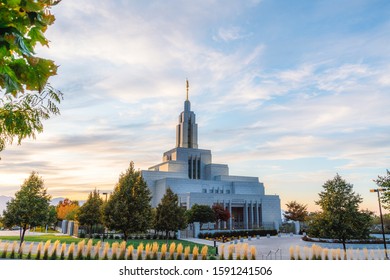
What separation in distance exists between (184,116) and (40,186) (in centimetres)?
5766

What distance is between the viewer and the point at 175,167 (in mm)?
65625

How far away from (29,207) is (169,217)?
12197 mm

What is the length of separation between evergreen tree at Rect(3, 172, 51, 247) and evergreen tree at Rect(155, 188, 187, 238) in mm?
10305

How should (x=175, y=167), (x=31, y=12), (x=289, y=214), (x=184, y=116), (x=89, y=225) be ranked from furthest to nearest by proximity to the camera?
(x=184, y=116)
(x=175, y=167)
(x=289, y=214)
(x=89, y=225)
(x=31, y=12)

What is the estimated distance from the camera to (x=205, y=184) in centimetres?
6262

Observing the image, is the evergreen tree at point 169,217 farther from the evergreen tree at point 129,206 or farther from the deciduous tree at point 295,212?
the deciduous tree at point 295,212

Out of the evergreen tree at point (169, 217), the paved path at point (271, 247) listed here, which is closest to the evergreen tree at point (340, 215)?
the paved path at point (271, 247)

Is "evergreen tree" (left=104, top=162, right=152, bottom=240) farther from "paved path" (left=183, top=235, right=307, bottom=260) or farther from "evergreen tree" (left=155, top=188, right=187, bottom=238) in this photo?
"evergreen tree" (left=155, top=188, right=187, bottom=238)

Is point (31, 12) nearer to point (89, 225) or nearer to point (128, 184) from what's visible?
point (128, 184)

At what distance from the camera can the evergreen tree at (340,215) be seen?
65.1ft

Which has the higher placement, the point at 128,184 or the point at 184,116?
the point at 184,116

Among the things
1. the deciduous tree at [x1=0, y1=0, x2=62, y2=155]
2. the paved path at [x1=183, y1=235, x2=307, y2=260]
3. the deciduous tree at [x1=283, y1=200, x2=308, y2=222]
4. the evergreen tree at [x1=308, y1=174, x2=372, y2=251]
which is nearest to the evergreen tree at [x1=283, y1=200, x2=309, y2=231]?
the deciduous tree at [x1=283, y1=200, x2=308, y2=222]
